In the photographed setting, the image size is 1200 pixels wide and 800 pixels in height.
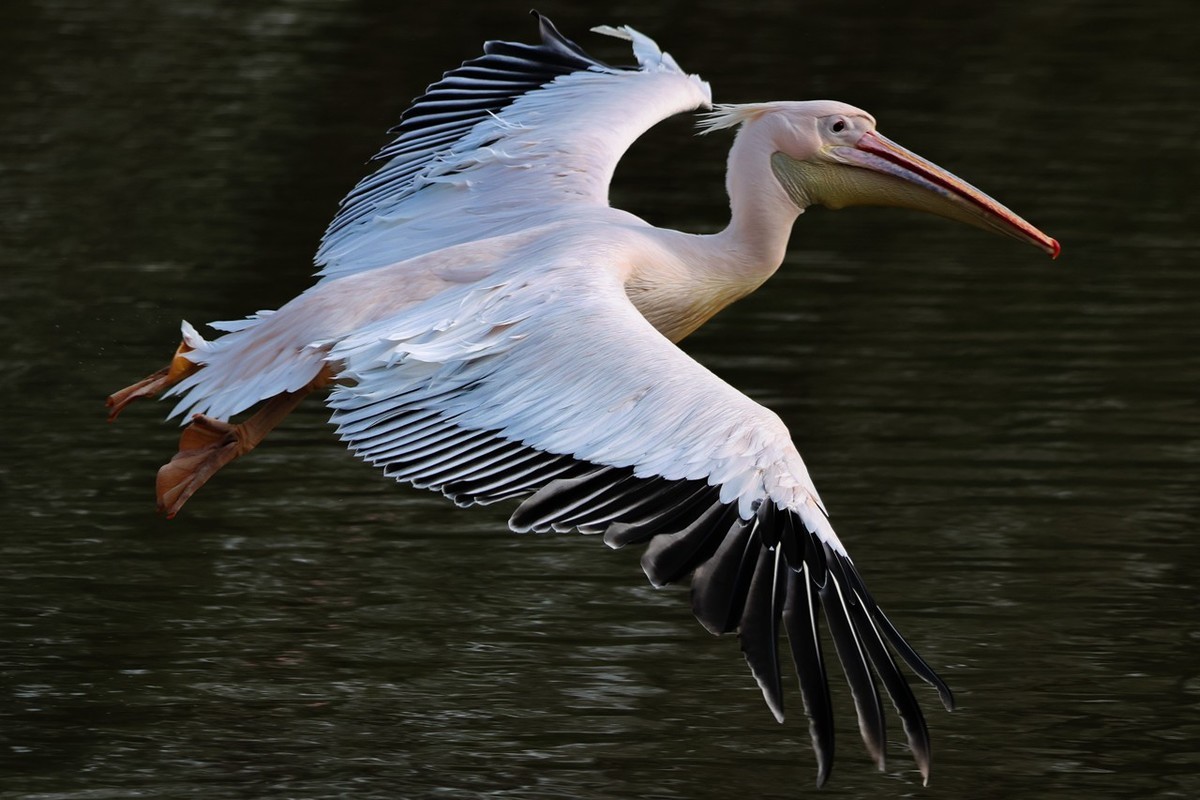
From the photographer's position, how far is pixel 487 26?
1602 cm

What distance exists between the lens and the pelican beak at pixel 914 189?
21.4ft

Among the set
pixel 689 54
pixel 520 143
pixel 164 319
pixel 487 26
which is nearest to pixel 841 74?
pixel 689 54

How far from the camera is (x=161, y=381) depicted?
648cm

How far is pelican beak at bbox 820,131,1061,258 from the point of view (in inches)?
256

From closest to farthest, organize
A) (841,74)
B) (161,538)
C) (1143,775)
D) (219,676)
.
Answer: (1143,775) < (219,676) < (161,538) < (841,74)

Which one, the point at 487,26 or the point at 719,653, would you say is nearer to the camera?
the point at 719,653

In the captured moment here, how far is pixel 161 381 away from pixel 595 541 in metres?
1.67

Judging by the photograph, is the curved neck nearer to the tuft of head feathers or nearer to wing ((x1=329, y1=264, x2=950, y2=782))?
the tuft of head feathers

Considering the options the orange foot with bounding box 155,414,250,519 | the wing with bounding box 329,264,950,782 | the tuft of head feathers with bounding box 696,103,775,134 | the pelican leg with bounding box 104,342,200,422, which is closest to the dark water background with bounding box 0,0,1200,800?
the orange foot with bounding box 155,414,250,519

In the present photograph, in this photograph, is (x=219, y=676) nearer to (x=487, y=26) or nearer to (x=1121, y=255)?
(x=1121, y=255)

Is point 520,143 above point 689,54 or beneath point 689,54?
above

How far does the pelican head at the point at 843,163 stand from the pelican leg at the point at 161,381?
5.64 ft

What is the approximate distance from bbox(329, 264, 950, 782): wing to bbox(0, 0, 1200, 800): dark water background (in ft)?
2.85

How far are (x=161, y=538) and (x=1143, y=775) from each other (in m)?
3.36
